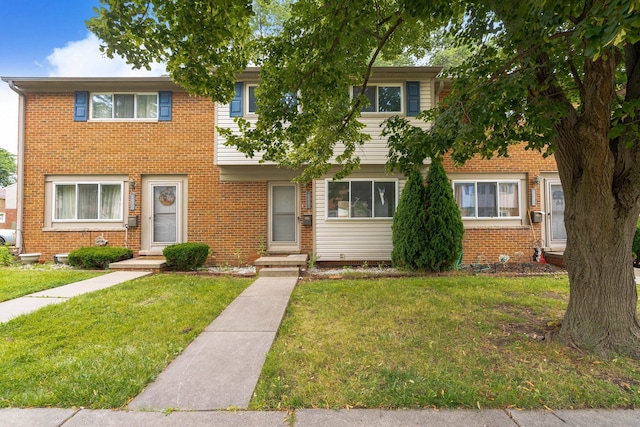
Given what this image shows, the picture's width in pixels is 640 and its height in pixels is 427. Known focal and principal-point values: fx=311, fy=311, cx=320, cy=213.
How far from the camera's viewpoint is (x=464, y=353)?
3105 millimetres

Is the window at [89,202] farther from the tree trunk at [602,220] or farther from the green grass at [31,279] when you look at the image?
the tree trunk at [602,220]

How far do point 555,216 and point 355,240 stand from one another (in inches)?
228

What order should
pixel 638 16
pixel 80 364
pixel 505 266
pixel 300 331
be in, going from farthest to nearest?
1. pixel 505 266
2. pixel 300 331
3. pixel 80 364
4. pixel 638 16

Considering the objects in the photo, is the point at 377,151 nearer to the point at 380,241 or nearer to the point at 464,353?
the point at 380,241

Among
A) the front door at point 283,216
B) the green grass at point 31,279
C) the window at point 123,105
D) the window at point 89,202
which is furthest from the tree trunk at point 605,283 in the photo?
the window at point 89,202

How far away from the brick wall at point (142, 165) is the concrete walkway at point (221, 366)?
452 centimetres

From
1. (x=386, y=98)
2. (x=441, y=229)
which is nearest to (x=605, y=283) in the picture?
(x=441, y=229)

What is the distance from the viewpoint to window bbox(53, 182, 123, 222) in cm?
883

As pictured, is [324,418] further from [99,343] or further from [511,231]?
[511,231]

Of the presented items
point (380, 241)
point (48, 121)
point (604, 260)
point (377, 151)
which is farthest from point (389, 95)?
point (48, 121)

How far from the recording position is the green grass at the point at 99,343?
8.00ft

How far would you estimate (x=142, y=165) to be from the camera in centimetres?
883

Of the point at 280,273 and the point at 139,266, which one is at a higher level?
the point at 139,266

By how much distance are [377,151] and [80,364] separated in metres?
7.24
